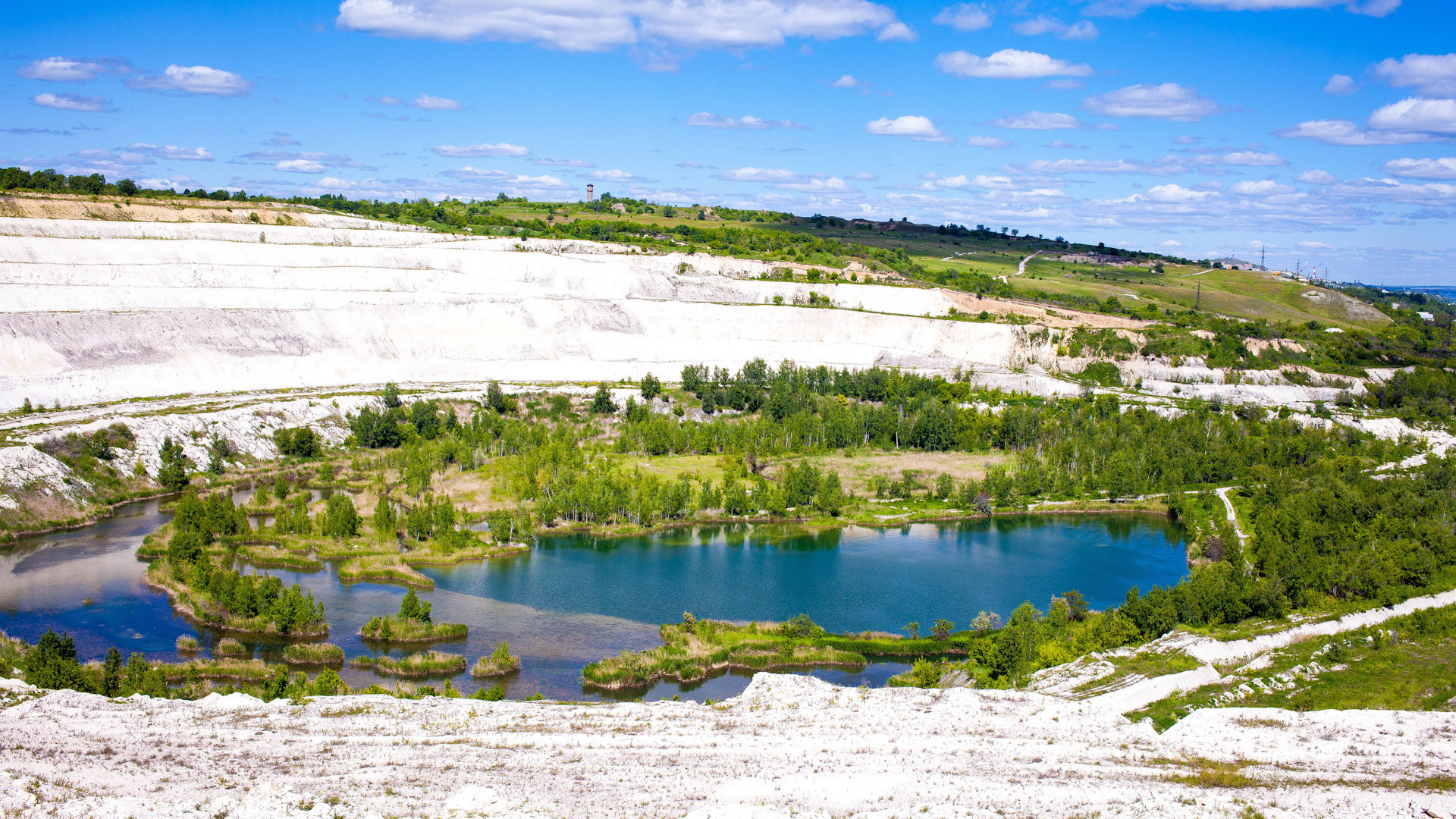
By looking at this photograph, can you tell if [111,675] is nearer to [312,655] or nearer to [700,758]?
[312,655]

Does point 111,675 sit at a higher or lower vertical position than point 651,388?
lower

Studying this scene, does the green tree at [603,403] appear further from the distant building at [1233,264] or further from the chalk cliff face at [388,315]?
the distant building at [1233,264]

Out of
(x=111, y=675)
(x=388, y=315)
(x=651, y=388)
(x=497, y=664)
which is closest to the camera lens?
(x=111, y=675)

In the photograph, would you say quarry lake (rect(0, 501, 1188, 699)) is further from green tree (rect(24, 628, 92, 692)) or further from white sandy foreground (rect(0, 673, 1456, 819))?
white sandy foreground (rect(0, 673, 1456, 819))

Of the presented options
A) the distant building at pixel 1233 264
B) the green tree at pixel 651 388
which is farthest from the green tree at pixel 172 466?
the distant building at pixel 1233 264

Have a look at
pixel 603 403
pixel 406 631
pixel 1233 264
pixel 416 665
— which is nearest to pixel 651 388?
pixel 603 403

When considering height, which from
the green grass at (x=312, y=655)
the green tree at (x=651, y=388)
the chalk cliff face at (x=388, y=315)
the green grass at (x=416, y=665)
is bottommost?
the green grass at (x=312, y=655)

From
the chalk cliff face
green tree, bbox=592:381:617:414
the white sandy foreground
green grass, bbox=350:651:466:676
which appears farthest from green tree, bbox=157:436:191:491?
the white sandy foreground
